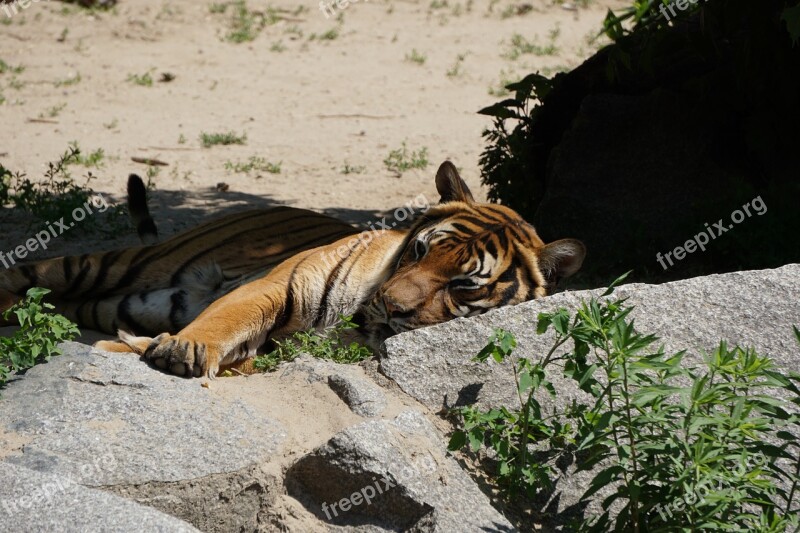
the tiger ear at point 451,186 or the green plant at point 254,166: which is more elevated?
the tiger ear at point 451,186

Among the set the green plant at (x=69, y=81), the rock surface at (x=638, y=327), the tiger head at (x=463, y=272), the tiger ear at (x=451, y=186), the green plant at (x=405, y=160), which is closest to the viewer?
the rock surface at (x=638, y=327)

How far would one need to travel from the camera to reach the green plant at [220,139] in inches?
324

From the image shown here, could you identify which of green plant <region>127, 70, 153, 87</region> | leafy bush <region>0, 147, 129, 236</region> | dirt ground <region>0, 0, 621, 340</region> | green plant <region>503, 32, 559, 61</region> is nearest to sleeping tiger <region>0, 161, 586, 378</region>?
dirt ground <region>0, 0, 621, 340</region>

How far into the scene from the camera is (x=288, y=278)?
14.3ft

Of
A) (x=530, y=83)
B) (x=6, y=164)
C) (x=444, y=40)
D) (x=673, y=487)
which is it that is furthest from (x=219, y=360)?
(x=444, y=40)

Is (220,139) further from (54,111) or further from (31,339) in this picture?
(31,339)

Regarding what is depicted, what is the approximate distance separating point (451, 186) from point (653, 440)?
220cm

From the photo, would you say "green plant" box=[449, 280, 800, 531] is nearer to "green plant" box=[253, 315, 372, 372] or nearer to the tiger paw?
"green plant" box=[253, 315, 372, 372]

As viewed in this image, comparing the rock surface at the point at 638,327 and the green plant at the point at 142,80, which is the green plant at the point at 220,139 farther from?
the rock surface at the point at 638,327

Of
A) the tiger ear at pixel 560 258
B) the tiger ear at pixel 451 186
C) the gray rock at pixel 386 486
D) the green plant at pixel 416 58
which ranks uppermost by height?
the green plant at pixel 416 58

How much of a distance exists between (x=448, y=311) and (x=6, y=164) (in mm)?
4727

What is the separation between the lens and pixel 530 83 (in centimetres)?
612

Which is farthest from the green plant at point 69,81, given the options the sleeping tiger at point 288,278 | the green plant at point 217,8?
the sleeping tiger at point 288,278

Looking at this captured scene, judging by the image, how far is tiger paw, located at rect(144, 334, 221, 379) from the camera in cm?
364
